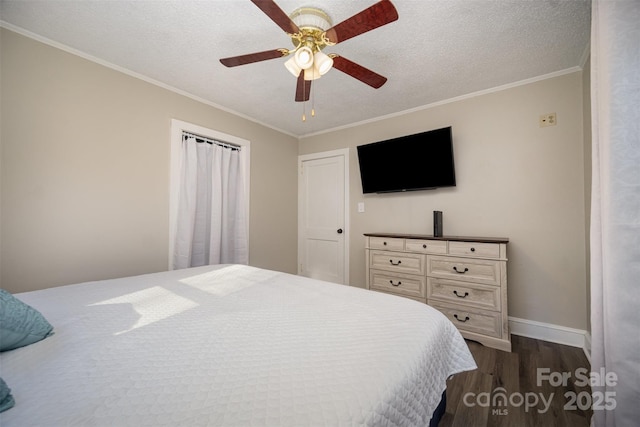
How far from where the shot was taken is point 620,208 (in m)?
0.80

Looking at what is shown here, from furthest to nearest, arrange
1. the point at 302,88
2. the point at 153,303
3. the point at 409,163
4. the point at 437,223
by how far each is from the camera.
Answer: the point at 409,163 < the point at 437,223 < the point at 302,88 < the point at 153,303

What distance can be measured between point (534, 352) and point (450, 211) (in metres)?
1.39

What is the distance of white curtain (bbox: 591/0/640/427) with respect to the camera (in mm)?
759

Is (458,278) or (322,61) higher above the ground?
(322,61)

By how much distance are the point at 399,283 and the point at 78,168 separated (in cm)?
303

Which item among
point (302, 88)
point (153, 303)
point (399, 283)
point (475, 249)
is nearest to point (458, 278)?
point (475, 249)

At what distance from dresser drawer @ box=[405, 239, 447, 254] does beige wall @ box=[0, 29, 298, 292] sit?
2.48m

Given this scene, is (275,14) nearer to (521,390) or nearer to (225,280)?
(225,280)

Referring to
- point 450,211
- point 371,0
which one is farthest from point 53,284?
point 450,211

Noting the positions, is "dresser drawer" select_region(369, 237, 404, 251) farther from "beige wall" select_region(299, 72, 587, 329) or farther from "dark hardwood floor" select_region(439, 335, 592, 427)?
"dark hardwood floor" select_region(439, 335, 592, 427)

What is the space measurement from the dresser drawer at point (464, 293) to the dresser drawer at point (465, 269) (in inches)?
1.8

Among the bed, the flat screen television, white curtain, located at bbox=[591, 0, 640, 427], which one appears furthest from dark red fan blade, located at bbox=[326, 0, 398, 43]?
the flat screen television

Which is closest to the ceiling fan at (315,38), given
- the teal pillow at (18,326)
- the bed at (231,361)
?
the bed at (231,361)

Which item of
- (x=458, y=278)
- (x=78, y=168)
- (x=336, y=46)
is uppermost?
(x=336, y=46)
